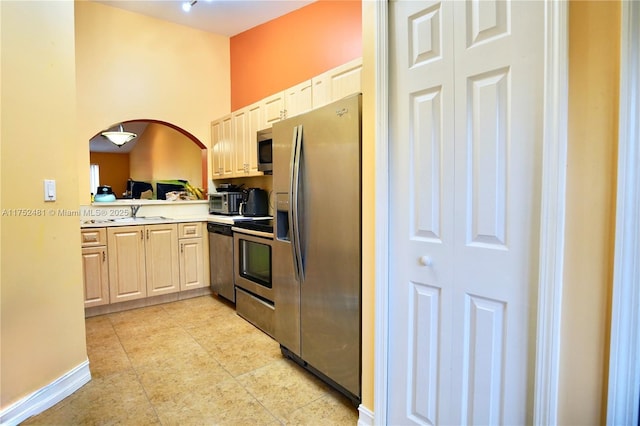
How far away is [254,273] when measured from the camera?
304 centimetres

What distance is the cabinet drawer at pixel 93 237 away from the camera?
10.7 ft

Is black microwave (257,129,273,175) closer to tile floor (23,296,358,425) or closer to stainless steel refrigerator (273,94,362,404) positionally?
stainless steel refrigerator (273,94,362,404)

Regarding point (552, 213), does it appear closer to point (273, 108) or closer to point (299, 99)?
point (299, 99)

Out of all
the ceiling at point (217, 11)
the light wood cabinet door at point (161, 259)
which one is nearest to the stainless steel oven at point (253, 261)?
the light wood cabinet door at point (161, 259)

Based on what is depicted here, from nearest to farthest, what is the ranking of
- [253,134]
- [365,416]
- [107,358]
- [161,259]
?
[365,416] < [107,358] < [161,259] < [253,134]

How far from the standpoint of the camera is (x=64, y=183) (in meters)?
2.05

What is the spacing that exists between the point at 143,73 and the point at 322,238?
3480 millimetres

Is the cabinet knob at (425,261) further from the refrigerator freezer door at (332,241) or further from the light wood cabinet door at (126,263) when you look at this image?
the light wood cabinet door at (126,263)

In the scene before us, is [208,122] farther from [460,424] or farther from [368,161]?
[460,424]

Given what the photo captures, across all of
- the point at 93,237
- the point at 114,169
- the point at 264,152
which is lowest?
Result: the point at 93,237

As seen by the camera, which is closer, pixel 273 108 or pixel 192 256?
pixel 273 108

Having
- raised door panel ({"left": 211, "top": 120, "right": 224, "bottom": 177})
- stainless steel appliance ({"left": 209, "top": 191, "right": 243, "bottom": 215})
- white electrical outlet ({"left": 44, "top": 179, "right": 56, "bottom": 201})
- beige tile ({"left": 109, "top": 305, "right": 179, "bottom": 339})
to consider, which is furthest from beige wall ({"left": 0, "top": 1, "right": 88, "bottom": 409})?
raised door panel ({"left": 211, "top": 120, "right": 224, "bottom": 177})

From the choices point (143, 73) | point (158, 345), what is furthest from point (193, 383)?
point (143, 73)

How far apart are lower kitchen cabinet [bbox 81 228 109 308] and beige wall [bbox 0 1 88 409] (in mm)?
1306
